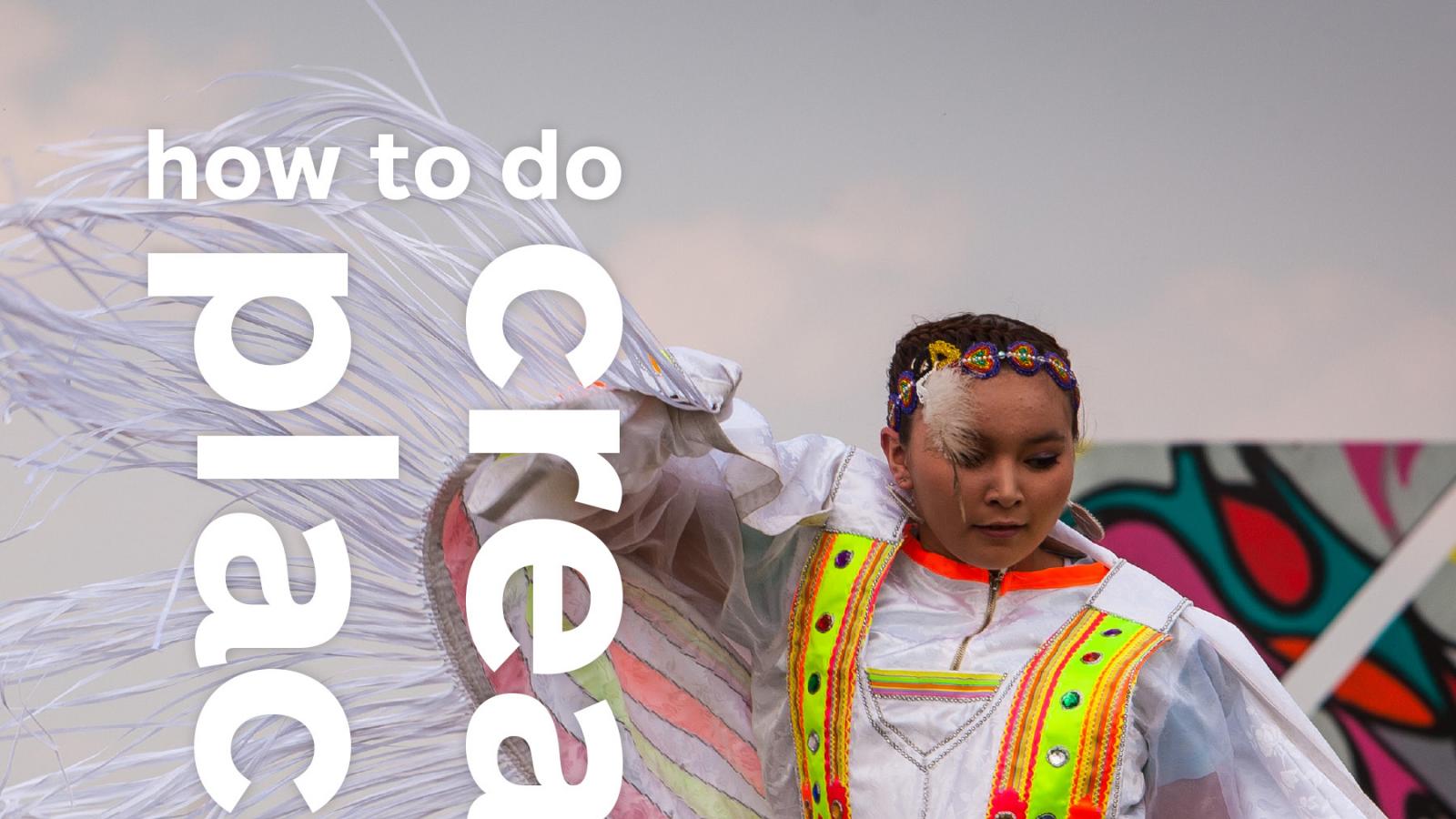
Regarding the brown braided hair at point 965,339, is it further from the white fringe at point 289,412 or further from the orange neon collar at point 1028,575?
the white fringe at point 289,412

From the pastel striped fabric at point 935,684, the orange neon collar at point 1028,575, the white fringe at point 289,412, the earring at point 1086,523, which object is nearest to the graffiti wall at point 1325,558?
the earring at point 1086,523

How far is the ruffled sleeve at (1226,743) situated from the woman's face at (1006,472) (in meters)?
0.17

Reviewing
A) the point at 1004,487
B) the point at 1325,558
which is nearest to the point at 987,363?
the point at 1004,487

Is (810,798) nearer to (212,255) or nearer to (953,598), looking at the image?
(953,598)

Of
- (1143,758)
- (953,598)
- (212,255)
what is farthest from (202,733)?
(1143,758)

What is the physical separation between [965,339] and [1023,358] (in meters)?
0.06

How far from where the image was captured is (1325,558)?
323cm

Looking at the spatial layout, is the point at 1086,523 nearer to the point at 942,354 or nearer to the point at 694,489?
the point at 942,354

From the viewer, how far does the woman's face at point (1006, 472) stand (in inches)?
58.3

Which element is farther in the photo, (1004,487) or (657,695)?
(657,695)

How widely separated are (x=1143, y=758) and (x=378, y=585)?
735mm

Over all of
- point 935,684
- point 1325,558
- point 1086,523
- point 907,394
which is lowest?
point 1325,558

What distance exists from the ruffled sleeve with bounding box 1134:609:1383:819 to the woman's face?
168 millimetres

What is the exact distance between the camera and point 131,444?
1451 mm
